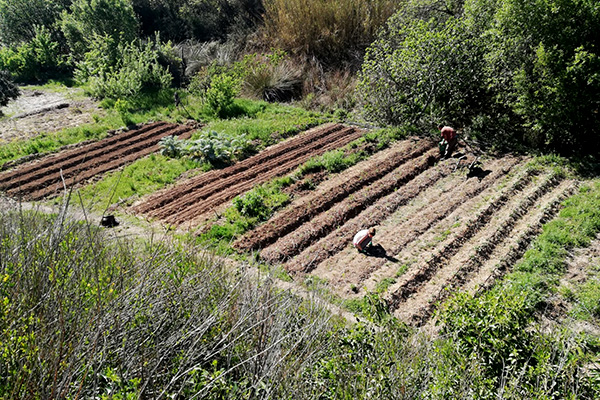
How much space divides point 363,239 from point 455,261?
57.0 inches

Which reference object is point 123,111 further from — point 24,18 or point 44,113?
point 24,18

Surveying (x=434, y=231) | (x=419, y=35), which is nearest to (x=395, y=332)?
(x=434, y=231)

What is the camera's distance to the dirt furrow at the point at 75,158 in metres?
9.79

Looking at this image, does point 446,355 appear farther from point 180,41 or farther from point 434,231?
point 180,41

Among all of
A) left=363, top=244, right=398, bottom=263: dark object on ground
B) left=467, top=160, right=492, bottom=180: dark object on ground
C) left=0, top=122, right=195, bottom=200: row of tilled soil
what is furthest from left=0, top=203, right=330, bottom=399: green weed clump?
left=467, top=160, right=492, bottom=180: dark object on ground

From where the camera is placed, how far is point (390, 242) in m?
6.75

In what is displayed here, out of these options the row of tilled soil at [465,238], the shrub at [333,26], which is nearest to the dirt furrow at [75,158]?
the shrub at [333,26]

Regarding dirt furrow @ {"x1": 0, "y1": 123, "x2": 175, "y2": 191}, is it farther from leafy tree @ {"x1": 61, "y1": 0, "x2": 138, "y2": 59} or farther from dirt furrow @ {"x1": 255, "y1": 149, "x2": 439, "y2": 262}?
leafy tree @ {"x1": 61, "y1": 0, "x2": 138, "y2": 59}

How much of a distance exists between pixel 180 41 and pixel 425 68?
15.5 m

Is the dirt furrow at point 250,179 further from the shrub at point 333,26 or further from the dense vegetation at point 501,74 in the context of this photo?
Result: the shrub at point 333,26

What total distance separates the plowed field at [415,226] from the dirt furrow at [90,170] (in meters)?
4.54

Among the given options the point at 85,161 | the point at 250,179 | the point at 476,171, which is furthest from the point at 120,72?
the point at 476,171

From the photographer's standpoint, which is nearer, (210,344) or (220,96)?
(210,344)

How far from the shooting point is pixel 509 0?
8.71 metres
